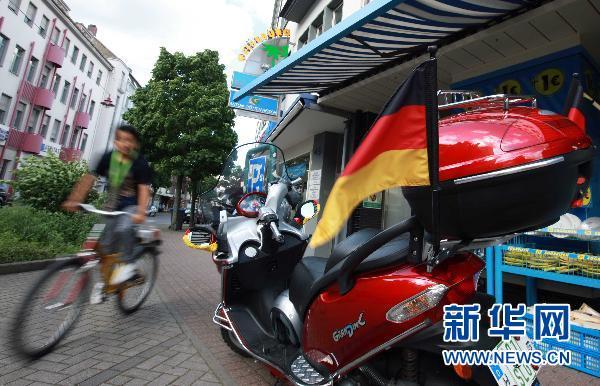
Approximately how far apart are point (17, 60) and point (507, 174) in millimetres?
31286

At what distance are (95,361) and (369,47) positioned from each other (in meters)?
4.13

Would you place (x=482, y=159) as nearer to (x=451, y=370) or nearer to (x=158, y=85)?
(x=451, y=370)

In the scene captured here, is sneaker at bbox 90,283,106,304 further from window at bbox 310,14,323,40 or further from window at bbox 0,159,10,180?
window at bbox 0,159,10,180

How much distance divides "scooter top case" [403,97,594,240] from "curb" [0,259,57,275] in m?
5.76

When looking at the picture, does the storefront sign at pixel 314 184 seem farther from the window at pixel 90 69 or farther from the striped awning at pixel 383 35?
the window at pixel 90 69

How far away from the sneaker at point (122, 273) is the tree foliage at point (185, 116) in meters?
15.0

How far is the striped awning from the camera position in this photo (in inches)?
133

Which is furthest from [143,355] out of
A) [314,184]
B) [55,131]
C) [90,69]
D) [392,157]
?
[90,69]

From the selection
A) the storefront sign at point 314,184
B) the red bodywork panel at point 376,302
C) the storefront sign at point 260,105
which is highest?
the storefront sign at point 260,105

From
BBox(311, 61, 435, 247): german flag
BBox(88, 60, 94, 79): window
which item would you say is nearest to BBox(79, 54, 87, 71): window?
BBox(88, 60, 94, 79): window

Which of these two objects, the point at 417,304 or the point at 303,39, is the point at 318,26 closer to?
the point at 303,39

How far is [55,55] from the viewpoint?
26531 mm

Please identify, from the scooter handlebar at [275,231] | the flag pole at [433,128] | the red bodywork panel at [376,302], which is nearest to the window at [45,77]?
the scooter handlebar at [275,231]

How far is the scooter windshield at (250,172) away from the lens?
3.42m
